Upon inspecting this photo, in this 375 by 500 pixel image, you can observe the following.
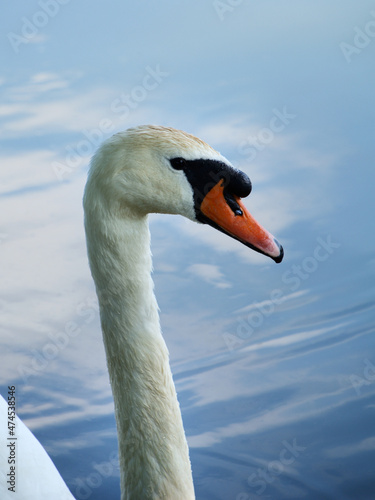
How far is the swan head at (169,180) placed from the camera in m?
2.10

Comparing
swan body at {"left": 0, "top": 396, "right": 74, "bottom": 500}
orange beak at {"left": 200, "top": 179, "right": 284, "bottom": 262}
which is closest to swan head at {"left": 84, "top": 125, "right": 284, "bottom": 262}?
orange beak at {"left": 200, "top": 179, "right": 284, "bottom": 262}

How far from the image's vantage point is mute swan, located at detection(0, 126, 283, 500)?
210 cm

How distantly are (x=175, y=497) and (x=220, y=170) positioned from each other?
3.32 ft

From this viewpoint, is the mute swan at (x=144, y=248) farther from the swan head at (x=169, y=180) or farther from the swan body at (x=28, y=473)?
the swan body at (x=28, y=473)

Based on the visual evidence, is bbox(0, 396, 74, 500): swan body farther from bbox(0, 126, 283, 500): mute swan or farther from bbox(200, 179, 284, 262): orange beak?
bbox(200, 179, 284, 262): orange beak

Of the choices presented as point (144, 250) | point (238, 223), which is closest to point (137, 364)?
point (144, 250)

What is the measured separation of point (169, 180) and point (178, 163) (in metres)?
0.05

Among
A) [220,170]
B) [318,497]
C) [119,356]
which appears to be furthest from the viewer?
[318,497]

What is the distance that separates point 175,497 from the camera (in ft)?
7.59

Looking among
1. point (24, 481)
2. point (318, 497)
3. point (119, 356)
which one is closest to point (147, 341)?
point (119, 356)

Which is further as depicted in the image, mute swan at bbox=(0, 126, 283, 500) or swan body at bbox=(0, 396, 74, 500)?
swan body at bbox=(0, 396, 74, 500)

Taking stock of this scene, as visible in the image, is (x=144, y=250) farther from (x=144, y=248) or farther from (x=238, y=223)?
(x=238, y=223)

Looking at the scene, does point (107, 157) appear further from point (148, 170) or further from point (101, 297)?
point (101, 297)

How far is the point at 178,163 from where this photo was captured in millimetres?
2117
